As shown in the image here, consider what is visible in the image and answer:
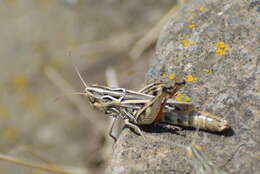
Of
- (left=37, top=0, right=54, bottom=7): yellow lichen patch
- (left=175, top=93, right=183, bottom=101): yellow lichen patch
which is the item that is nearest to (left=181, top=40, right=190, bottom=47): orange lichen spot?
(left=175, top=93, right=183, bottom=101): yellow lichen patch

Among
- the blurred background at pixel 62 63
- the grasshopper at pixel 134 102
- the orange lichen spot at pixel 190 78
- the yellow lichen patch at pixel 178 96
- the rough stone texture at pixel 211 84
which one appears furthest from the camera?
the blurred background at pixel 62 63

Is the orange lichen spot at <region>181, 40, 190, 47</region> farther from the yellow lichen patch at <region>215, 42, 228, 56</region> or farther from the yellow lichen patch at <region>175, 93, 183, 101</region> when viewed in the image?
the yellow lichen patch at <region>175, 93, 183, 101</region>

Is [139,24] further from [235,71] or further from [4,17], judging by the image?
[235,71]

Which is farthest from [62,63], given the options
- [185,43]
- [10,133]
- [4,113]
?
[185,43]

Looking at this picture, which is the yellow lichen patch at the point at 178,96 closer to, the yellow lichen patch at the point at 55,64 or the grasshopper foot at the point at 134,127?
the grasshopper foot at the point at 134,127

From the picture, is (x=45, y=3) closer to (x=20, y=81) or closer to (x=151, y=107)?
(x=20, y=81)

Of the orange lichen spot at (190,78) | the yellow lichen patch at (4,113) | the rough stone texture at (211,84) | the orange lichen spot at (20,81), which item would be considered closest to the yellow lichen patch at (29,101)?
the orange lichen spot at (20,81)

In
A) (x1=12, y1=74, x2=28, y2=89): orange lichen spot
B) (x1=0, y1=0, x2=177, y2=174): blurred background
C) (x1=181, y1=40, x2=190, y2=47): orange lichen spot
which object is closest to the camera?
(x1=181, y1=40, x2=190, y2=47): orange lichen spot
